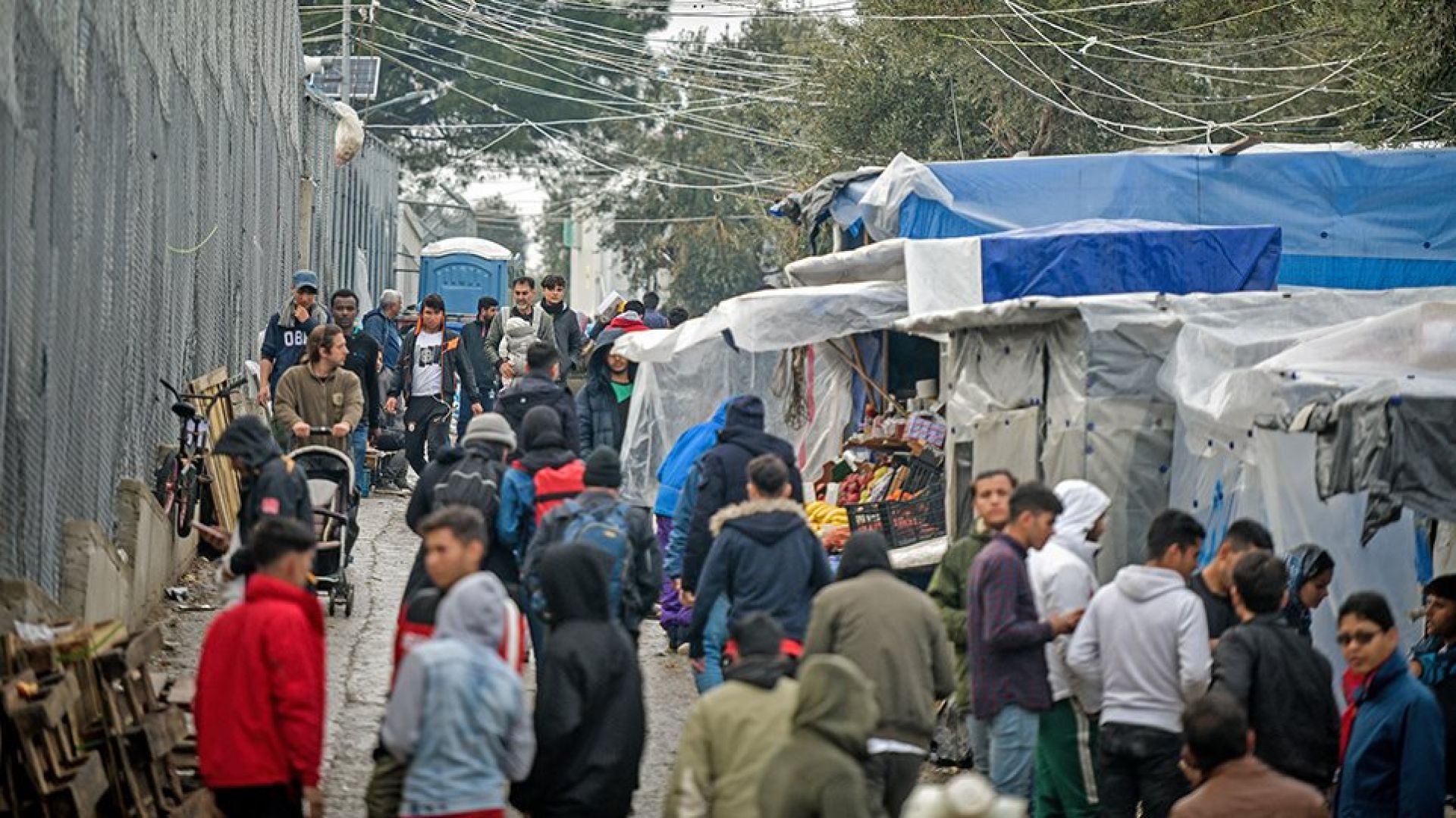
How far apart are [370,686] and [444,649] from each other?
5840 mm

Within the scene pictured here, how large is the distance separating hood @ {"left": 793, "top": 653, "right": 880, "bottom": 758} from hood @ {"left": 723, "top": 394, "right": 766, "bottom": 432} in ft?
18.4

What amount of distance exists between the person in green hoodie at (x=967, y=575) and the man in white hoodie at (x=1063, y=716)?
24cm

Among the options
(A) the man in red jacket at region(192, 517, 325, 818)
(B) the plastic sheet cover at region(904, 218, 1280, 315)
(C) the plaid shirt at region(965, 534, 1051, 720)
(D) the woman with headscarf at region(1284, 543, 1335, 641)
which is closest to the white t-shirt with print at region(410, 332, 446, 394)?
(B) the plastic sheet cover at region(904, 218, 1280, 315)

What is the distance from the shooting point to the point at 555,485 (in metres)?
11.4

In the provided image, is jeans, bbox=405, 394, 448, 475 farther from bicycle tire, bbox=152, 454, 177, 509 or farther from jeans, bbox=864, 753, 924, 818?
jeans, bbox=864, 753, 924, 818

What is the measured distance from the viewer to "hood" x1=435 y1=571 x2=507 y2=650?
7.62 meters

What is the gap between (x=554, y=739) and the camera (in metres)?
8.13

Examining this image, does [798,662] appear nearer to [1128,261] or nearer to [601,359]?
[1128,261]

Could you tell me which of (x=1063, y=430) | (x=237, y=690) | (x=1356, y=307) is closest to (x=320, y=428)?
(x=1063, y=430)

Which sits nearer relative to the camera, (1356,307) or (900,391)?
(1356,307)

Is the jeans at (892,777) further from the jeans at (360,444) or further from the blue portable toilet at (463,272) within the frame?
the blue portable toilet at (463,272)

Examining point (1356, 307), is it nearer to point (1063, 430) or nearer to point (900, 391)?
point (1063, 430)

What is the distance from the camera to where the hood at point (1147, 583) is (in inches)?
366

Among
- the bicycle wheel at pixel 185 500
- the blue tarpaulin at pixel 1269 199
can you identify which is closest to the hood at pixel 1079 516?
Answer: the bicycle wheel at pixel 185 500
